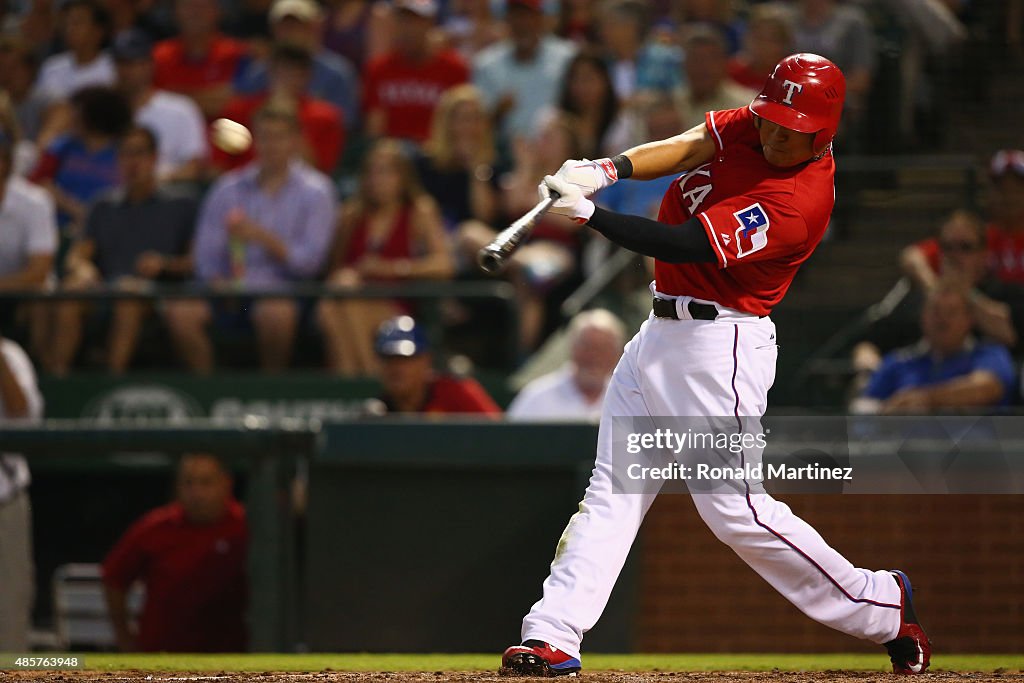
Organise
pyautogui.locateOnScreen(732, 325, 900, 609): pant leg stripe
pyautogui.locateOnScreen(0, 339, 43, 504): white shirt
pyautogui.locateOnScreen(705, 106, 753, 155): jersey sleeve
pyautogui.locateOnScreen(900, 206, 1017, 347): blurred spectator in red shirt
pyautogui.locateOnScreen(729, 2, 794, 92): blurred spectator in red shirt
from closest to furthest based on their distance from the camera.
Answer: pyautogui.locateOnScreen(732, 325, 900, 609): pant leg stripe
pyautogui.locateOnScreen(705, 106, 753, 155): jersey sleeve
pyautogui.locateOnScreen(0, 339, 43, 504): white shirt
pyautogui.locateOnScreen(900, 206, 1017, 347): blurred spectator in red shirt
pyautogui.locateOnScreen(729, 2, 794, 92): blurred spectator in red shirt

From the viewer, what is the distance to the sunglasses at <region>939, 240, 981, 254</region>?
6.67 meters

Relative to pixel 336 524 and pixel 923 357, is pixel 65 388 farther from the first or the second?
pixel 923 357

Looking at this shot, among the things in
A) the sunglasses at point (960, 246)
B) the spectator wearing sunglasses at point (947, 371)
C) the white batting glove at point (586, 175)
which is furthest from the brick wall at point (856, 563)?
the white batting glove at point (586, 175)

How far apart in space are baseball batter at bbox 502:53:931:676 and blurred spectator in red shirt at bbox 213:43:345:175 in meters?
4.69

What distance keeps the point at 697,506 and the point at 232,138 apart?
5.29 metres

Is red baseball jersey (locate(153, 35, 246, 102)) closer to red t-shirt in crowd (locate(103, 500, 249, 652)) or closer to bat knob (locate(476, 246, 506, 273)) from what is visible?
red t-shirt in crowd (locate(103, 500, 249, 652))

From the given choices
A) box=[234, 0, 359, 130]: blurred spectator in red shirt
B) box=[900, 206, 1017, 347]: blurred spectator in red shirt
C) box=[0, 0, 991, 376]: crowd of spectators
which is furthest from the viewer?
box=[234, 0, 359, 130]: blurred spectator in red shirt

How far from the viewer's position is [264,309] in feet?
25.4

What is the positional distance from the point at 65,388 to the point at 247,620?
2.35 m

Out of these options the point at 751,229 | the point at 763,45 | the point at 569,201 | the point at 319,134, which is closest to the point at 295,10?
the point at 319,134

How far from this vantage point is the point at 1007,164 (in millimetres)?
6941

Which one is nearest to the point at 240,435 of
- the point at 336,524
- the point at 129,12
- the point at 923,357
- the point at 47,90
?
the point at 336,524

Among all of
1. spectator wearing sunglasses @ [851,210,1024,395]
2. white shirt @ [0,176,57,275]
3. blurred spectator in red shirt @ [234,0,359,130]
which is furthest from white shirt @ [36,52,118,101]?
spectator wearing sunglasses @ [851,210,1024,395]

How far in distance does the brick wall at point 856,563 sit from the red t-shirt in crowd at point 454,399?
1.09m
